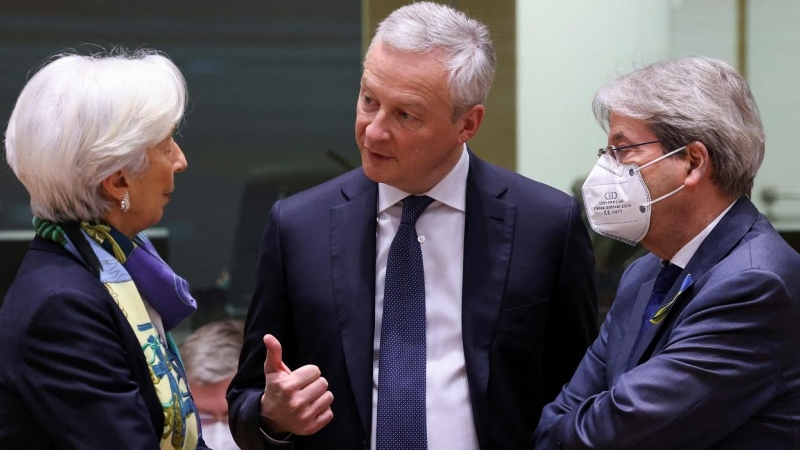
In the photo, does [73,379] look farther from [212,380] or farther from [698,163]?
[212,380]

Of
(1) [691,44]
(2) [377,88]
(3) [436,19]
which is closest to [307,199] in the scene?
(2) [377,88]

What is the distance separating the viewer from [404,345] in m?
2.58

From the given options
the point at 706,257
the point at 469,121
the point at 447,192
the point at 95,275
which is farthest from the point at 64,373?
the point at 706,257

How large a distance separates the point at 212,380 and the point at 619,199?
1.57 m

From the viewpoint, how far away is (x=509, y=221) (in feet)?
8.84

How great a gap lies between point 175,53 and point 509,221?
2.08m

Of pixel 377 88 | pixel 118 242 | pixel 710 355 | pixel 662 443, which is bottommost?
pixel 662 443

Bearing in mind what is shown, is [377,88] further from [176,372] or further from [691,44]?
[691,44]

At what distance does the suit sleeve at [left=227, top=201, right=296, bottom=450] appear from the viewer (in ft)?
8.78

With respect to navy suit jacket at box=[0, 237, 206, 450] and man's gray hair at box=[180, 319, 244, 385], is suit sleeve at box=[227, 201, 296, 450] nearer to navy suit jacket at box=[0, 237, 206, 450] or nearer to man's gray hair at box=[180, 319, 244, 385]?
navy suit jacket at box=[0, 237, 206, 450]

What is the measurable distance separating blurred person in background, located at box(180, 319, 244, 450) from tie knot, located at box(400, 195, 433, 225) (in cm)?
97

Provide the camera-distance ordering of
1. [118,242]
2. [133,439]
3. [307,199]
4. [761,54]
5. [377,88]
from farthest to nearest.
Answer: [761,54] < [307,199] < [377,88] < [118,242] < [133,439]

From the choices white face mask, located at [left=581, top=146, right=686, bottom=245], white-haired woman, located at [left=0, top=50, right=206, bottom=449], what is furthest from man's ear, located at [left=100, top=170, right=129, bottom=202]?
white face mask, located at [left=581, top=146, right=686, bottom=245]

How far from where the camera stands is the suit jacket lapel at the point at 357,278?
2.57m
